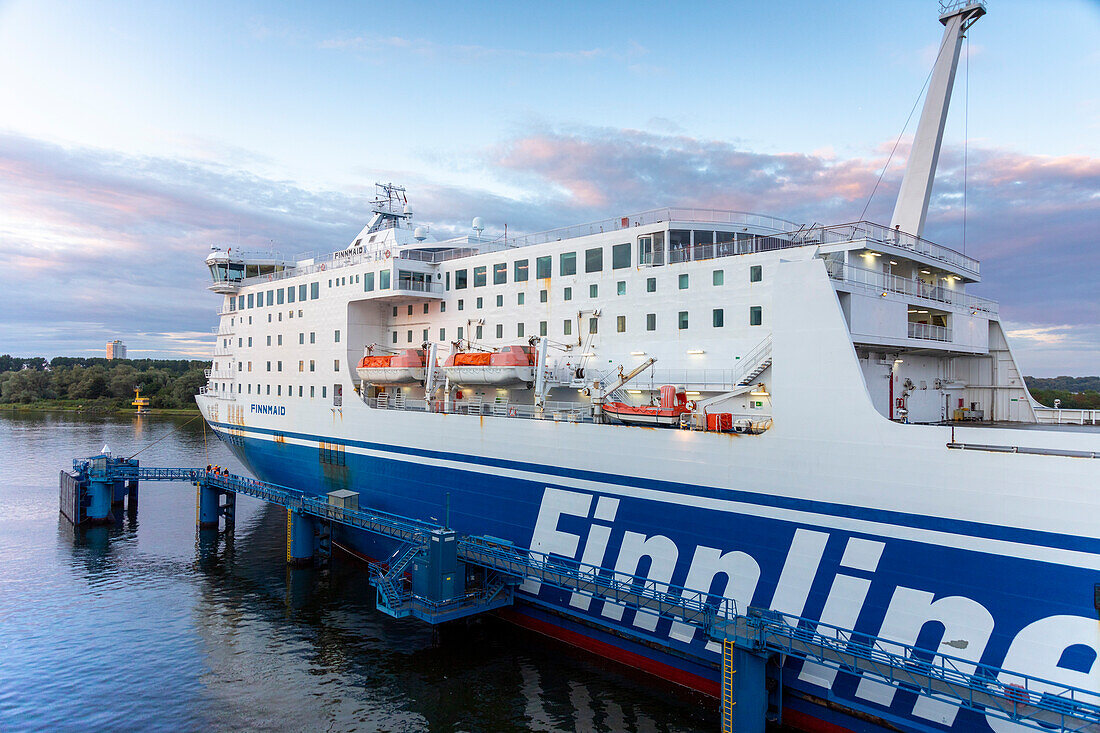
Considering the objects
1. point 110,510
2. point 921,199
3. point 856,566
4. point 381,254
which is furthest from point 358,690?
point 110,510

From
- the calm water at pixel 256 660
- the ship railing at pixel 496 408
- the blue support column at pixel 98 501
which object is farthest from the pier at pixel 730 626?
the blue support column at pixel 98 501

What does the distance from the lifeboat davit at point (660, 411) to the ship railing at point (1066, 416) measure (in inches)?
363

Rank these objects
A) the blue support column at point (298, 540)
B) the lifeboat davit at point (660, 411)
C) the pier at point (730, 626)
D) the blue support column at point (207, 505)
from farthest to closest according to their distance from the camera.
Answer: the blue support column at point (207, 505) < the blue support column at point (298, 540) < the lifeboat davit at point (660, 411) < the pier at point (730, 626)

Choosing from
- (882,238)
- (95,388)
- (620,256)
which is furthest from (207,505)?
(95,388)

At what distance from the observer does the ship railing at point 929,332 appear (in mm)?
15844

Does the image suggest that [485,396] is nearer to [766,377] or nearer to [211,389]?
[766,377]

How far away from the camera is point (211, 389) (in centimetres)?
3572

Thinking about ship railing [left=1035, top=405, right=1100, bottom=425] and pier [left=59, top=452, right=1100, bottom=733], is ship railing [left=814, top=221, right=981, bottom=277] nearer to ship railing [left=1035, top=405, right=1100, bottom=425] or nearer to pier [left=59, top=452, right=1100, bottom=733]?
ship railing [left=1035, top=405, right=1100, bottom=425]

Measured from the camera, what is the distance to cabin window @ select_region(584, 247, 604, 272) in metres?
20.1

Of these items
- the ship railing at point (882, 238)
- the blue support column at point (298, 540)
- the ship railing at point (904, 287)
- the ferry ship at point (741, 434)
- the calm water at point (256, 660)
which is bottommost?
the calm water at point (256, 660)

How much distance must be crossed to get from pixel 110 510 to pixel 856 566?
34981 millimetres

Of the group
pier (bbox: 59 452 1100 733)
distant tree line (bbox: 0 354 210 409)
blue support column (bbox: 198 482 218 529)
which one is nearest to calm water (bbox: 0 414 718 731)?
pier (bbox: 59 452 1100 733)

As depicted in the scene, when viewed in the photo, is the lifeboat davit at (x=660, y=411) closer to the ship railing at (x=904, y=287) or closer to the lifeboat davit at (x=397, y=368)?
the ship railing at (x=904, y=287)

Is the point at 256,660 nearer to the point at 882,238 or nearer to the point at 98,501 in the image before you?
the point at 882,238
